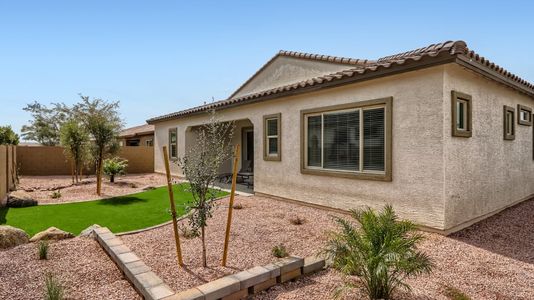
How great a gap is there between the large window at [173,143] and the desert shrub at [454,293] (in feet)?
51.7

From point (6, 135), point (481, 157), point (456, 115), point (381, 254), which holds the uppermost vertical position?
point (6, 135)

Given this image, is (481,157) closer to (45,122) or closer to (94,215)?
(94,215)

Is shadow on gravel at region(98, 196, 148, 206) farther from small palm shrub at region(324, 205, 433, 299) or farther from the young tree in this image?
small palm shrub at region(324, 205, 433, 299)

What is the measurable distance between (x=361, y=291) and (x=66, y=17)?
11500 millimetres

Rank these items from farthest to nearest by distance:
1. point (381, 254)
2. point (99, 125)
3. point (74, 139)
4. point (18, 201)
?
1. point (74, 139)
2. point (99, 125)
3. point (18, 201)
4. point (381, 254)

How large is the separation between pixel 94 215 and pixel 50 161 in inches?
584

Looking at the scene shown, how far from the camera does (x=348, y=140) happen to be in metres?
7.86

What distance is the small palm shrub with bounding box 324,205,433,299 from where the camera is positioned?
332 cm

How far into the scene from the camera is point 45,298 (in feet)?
11.2

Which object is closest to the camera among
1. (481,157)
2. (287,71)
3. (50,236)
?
(50,236)

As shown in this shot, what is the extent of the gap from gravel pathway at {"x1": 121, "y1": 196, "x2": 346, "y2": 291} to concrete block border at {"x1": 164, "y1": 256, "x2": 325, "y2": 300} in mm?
468

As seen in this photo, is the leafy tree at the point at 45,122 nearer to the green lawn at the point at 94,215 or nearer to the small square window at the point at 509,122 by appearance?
the green lawn at the point at 94,215

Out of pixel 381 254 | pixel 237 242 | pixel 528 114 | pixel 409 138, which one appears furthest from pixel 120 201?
pixel 528 114

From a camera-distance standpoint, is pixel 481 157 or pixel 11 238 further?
pixel 481 157
